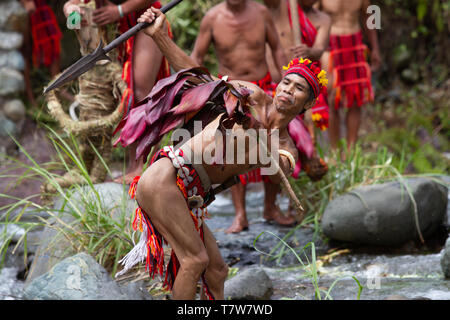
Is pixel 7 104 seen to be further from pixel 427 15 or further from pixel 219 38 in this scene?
pixel 427 15

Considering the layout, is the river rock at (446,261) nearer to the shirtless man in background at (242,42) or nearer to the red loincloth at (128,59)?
the shirtless man in background at (242,42)

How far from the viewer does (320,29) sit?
16.5ft

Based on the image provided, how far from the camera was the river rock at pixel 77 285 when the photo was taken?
3.01 metres

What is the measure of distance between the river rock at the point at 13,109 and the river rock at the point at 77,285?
178 inches

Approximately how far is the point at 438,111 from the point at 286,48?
392 cm

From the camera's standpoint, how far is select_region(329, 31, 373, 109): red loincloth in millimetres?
6184

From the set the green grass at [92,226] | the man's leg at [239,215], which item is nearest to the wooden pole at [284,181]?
the green grass at [92,226]

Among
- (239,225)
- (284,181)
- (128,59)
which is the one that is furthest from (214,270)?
(239,225)

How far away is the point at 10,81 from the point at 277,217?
3876 millimetres

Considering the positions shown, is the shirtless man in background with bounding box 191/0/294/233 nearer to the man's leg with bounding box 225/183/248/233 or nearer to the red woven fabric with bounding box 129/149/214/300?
the man's leg with bounding box 225/183/248/233

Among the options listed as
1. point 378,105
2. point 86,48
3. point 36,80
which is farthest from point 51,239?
point 378,105

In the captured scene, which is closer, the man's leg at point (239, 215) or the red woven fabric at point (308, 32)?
the man's leg at point (239, 215)

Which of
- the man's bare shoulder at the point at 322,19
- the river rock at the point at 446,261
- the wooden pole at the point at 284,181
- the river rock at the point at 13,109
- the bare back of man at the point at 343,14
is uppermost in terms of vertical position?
the bare back of man at the point at 343,14

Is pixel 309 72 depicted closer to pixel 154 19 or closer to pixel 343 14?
pixel 154 19
